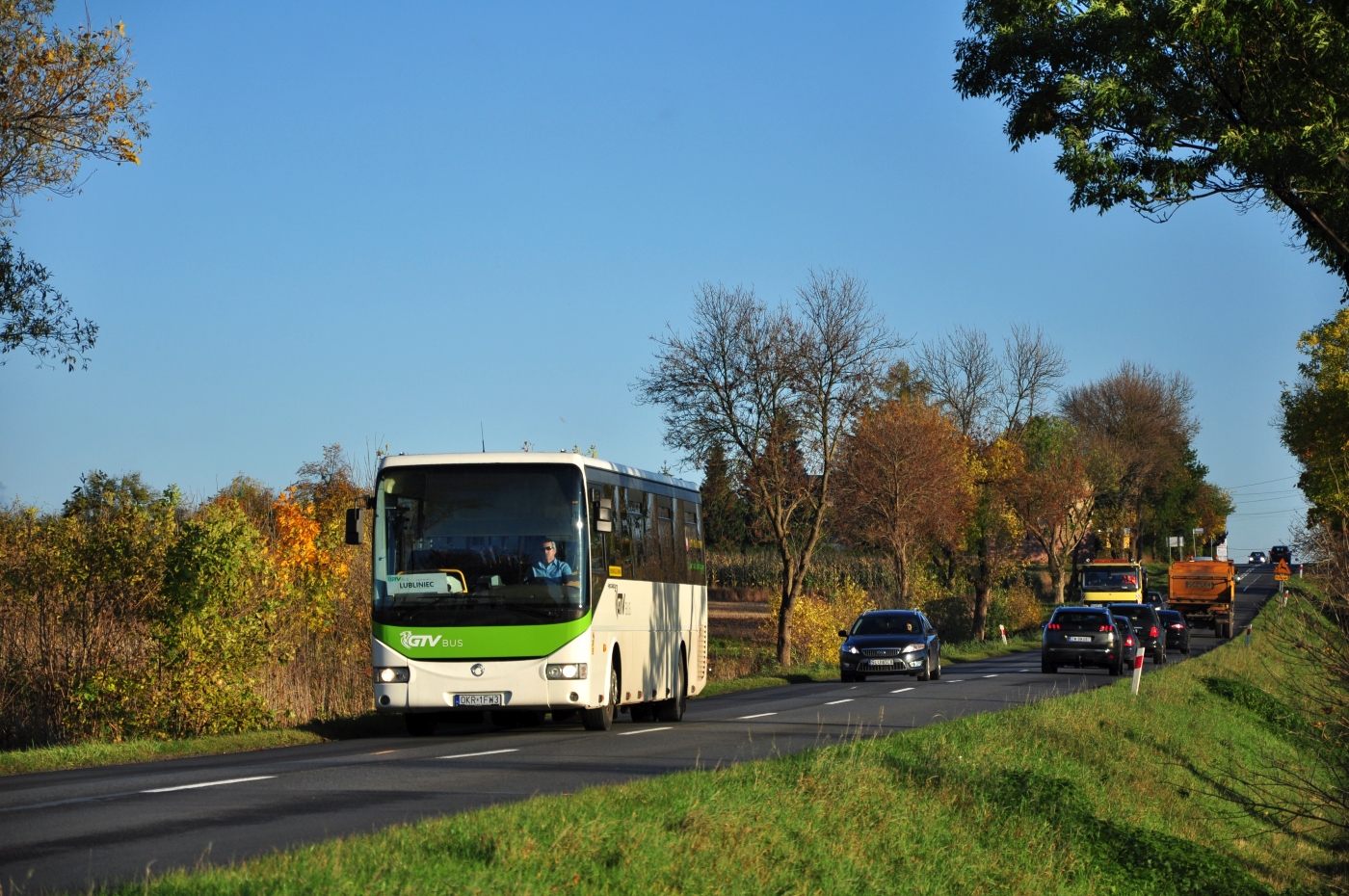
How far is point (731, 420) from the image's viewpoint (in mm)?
42156

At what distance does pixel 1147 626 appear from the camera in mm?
41500

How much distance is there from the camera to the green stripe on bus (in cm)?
1725

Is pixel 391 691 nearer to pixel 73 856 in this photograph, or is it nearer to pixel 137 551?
pixel 137 551

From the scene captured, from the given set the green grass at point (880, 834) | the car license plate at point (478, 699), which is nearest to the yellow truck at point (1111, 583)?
the green grass at point (880, 834)

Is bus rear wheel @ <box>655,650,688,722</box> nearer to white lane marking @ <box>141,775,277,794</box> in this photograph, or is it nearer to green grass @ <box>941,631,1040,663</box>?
white lane marking @ <box>141,775,277,794</box>

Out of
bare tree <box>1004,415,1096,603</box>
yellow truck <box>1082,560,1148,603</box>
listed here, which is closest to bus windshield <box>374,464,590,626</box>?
yellow truck <box>1082,560,1148,603</box>

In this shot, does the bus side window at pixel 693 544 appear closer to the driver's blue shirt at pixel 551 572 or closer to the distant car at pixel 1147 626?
the driver's blue shirt at pixel 551 572

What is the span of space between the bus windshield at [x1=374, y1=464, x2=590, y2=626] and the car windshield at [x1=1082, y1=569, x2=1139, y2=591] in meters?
43.1

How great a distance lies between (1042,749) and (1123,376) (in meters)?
90.5

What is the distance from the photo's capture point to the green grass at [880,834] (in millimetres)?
7324

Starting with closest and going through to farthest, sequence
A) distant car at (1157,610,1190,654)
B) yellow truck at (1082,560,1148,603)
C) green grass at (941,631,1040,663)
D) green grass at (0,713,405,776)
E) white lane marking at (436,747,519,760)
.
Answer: white lane marking at (436,747,519,760) → green grass at (0,713,405,776) → distant car at (1157,610,1190,654) → green grass at (941,631,1040,663) → yellow truck at (1082,560,1148,603)

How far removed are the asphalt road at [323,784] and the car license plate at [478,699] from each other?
0.47m

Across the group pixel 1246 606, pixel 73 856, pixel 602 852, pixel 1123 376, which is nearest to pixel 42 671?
pixel 73 856

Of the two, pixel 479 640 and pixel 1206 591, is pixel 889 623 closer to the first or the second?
pixel 479 640
